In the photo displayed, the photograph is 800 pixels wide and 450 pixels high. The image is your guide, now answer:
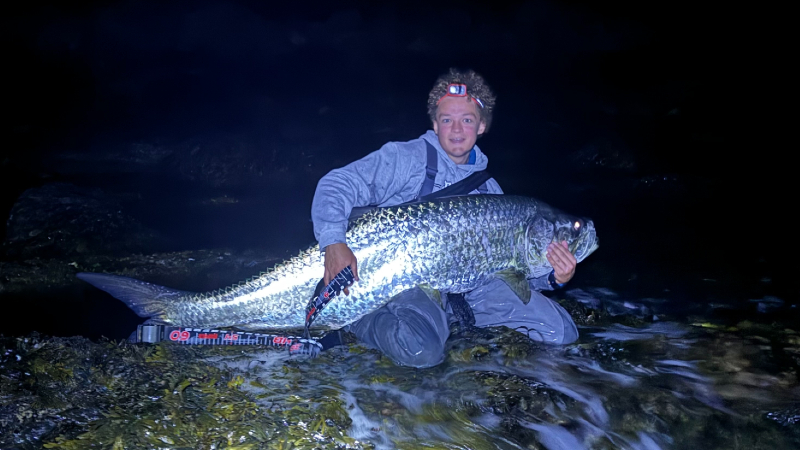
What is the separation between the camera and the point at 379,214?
352 centimetres

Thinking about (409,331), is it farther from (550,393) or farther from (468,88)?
(468,88)

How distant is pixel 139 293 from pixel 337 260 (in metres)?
1.33

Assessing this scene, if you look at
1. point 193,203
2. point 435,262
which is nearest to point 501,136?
point 193,203

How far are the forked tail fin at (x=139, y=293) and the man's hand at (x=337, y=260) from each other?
3.08 ft

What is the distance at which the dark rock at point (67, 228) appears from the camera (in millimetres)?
6387

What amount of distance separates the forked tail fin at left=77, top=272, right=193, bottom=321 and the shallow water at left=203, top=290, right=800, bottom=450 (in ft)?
1.71

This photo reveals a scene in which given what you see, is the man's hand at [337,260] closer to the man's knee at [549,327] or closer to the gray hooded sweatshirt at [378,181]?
the gray hooded sweatshirt at [378,181]

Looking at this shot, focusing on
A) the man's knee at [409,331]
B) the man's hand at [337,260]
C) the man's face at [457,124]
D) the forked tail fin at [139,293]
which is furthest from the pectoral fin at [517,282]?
the forked tail fin at [139,293]

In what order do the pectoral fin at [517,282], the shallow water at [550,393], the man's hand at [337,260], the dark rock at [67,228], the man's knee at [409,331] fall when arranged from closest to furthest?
the shallow water at [550,393], the man's hand at [337,260], the man's knee at [409,331], the pectoral fin at [517,282], the dark rock at [67,228]

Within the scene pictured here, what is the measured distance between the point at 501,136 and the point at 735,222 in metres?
9.99

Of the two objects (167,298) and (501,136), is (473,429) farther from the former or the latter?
(501,136)

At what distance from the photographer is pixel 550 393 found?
3.17 m

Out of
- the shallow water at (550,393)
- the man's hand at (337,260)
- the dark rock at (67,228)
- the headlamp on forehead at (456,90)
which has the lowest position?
the shallow water at (550,393)

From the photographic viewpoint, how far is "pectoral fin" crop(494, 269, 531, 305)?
3.79 m
